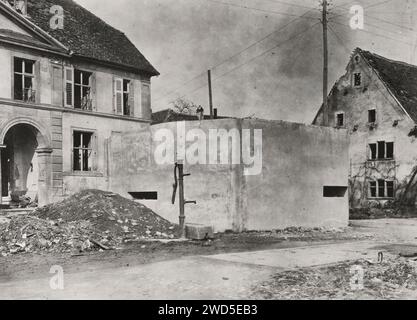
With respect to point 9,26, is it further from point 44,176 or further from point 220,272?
point 220,272

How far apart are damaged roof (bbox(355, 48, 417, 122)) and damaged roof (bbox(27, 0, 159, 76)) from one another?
46.6ft

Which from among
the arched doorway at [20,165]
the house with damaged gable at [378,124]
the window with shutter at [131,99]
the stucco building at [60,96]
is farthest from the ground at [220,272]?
the house with damaged gable at [378,124]

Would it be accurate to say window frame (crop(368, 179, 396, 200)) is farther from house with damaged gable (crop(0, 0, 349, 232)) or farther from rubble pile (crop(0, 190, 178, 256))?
rubble pile (crop(0, 190, 178, 256))

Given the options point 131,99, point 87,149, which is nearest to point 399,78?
point 131,99

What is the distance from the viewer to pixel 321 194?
18.1 m

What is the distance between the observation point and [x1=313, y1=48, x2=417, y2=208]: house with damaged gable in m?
28.6

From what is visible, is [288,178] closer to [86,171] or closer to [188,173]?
[188,173]

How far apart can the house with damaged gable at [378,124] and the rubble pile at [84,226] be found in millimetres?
17381

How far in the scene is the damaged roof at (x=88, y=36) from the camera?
21.1 meters

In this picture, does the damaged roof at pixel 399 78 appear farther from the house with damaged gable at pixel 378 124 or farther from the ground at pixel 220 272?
the ground at pixel 220 272

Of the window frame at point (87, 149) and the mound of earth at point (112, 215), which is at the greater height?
the window frame at point (87, 149)

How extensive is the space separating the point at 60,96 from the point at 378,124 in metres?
18.7

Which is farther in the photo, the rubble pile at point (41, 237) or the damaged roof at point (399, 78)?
the damaged roof at point (399, 78)
